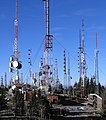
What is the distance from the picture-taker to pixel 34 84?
123 m

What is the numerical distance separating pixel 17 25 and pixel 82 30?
17546mm

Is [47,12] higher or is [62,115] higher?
[47,12]

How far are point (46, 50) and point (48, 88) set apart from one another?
32.3 ft

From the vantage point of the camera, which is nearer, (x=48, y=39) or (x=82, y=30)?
(x=48, y=39)

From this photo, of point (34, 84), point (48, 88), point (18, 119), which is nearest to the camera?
point (18, 119)

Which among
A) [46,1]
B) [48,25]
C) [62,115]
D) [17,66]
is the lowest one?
[62,115]

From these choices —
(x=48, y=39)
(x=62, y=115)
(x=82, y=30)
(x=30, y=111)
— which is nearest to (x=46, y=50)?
(x=48, y=39)

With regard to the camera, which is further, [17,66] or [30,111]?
[17,66]

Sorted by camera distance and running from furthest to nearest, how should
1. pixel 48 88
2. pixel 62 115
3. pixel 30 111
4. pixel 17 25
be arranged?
pixel 17 25, pixel 48 88, pixel 62 115, pixel 30 111

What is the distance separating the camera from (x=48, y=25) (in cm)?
7981

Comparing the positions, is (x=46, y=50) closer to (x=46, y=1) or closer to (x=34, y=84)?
(x=46, y=1)

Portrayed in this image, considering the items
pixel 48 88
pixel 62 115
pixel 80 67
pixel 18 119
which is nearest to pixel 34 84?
pixel 80 67

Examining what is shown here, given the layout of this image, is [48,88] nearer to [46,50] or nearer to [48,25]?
[46,50]

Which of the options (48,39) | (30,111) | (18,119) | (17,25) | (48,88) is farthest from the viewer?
(17,25)
